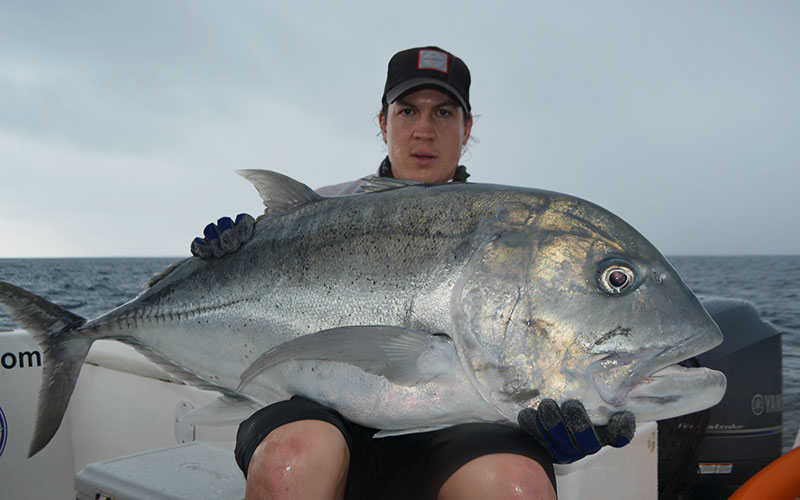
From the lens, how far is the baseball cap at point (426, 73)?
302cm

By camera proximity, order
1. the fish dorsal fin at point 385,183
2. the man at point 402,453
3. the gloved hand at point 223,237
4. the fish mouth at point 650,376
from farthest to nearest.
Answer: the gloved hand at point 223,237 → the fish dorsal fin at point 385,183 → the man at point 402,453 → the fish mouth at point 650,376

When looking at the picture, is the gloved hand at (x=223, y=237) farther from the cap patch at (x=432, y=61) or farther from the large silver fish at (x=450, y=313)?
the cap patch at (x=432, y=61)

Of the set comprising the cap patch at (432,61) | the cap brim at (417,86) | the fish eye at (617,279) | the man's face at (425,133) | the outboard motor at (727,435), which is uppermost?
the cap patch at (432,61)

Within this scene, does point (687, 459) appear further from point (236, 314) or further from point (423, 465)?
point (236, 314)

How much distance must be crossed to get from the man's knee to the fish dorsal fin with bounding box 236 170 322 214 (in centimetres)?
107

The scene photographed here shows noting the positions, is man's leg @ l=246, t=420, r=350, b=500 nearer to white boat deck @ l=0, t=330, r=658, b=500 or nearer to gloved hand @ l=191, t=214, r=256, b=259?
gloved hand @ l=191, t=214, r=256, b=259

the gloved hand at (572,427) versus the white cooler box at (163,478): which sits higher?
the gloved hand at (572,427)

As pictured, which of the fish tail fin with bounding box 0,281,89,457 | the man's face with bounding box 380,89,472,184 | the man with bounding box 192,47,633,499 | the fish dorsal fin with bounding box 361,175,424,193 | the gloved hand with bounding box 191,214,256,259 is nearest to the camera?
the man with bounding box 192,47,633,499

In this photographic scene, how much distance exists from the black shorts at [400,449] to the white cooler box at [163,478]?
65 centimetres

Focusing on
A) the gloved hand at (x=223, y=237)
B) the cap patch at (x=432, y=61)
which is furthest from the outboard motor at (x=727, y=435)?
the gloved hand at (x=223, y=237)

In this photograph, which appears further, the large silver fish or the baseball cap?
the baseball cap

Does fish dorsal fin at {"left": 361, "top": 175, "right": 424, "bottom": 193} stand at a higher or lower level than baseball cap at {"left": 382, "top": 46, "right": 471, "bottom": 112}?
lower

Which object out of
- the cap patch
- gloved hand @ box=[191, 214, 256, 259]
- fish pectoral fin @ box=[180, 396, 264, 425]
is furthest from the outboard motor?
gloved hand @ box=[191, 214, 256, 259]

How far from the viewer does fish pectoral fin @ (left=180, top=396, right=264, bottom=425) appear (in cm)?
200
